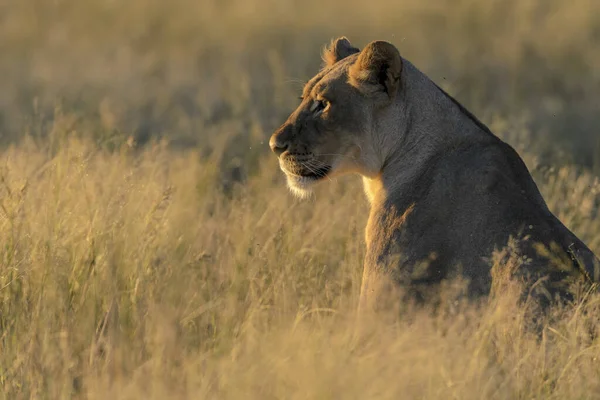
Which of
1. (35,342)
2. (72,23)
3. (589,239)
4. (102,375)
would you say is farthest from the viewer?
(72,23)

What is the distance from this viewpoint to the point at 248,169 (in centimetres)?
941

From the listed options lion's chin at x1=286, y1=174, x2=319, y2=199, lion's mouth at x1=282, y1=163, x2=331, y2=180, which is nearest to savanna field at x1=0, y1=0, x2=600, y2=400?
lion's chin at x1=286, y1=174, x2=319, y2=199

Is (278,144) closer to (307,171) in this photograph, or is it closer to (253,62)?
(307,171)

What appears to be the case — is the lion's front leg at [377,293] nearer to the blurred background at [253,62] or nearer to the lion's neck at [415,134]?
the lion's neck at [415,134]

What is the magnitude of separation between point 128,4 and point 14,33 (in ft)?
7.15

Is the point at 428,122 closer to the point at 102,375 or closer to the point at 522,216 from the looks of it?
the point at 522,216

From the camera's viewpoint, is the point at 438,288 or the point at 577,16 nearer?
the point at 438,288

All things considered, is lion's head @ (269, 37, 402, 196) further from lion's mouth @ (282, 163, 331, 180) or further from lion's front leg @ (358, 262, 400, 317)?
lion's front leg @ (358, 262, 400, 317)

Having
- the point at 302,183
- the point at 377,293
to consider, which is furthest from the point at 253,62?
the point at 377,293

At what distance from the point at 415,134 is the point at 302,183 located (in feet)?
2.07

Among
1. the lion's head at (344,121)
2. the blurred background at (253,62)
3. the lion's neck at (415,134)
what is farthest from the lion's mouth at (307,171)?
the blurred background at (253,62)

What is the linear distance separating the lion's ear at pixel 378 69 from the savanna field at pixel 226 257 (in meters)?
0.99

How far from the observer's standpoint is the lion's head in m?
5.70

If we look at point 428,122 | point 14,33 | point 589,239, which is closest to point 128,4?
point 14,33
